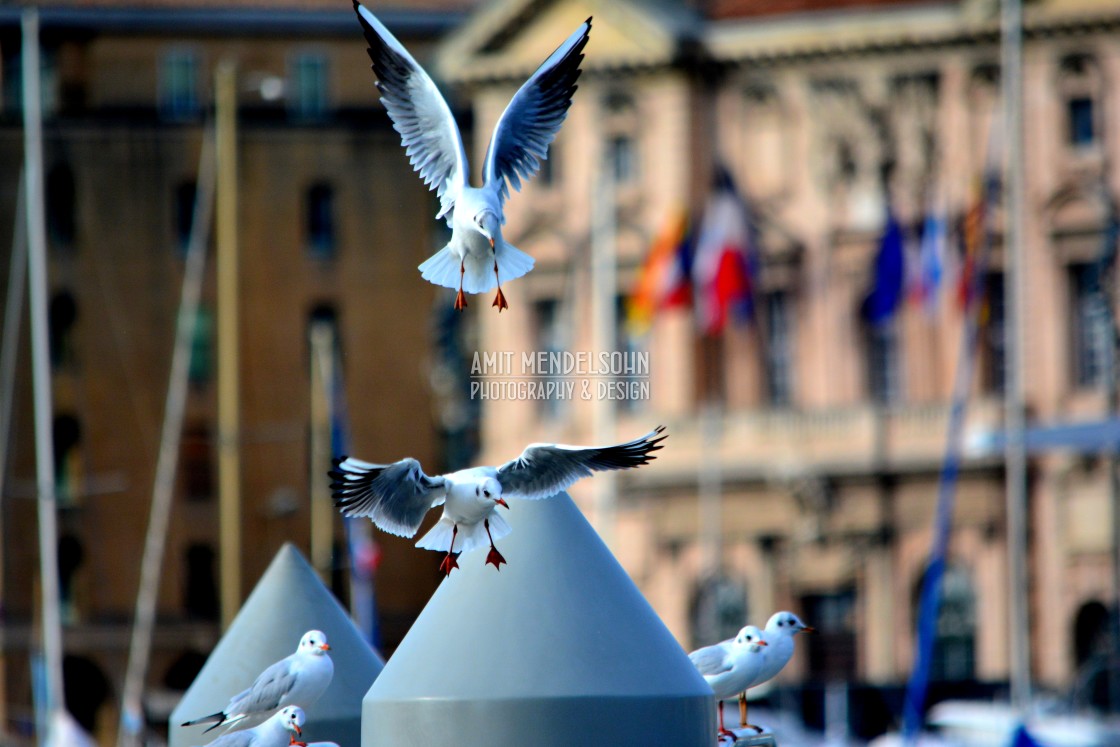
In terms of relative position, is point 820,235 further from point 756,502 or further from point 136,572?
point 136,572

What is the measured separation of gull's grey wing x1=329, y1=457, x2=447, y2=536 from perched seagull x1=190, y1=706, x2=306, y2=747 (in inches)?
43.7

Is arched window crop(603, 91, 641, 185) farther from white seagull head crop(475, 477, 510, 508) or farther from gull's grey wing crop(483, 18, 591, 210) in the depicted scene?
white seagull head crop(475, 477, 510, 508)

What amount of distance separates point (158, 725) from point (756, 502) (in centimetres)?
1790

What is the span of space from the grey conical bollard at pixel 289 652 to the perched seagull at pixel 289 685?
1365 millimetres

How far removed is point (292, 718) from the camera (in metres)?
14.7

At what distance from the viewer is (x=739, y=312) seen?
221 ft

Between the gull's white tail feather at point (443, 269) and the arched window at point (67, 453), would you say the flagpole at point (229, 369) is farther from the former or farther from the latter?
the gull's white tail feather at point (443, 269)

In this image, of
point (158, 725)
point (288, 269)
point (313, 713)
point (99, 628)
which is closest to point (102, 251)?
point (288, 269)

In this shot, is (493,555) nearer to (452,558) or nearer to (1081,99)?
(452,558)

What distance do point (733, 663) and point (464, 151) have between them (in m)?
3.24

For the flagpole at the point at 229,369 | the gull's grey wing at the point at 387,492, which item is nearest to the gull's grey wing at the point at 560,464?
the gull's grey wing at the point at 387,492

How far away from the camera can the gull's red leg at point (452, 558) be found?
1428 cm

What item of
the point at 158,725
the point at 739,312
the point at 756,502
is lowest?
the point at 158,725

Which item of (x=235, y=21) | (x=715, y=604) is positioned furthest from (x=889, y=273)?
(x=235, y=21)
